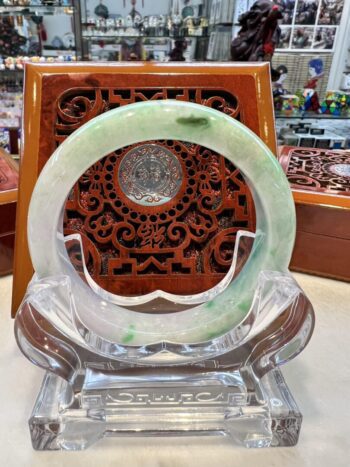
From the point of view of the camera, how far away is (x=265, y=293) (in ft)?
1.63

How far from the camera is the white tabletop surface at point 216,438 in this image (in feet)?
1.59

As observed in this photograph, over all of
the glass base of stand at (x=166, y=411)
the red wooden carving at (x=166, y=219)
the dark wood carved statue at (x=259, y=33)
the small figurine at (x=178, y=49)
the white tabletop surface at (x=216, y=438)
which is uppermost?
the dark wood carved statue at (x=259, y=33)

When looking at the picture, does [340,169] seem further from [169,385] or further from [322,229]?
[169,385]

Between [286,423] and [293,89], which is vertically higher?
[293,89]

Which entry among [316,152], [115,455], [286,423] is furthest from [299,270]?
[115,455]

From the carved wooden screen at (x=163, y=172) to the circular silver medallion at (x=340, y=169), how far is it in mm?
269

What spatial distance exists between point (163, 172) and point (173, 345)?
299 mm

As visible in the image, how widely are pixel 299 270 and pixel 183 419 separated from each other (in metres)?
0.46

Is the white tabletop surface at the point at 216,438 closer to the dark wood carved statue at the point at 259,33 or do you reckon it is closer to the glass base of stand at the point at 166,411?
the glass base of stand at the point at 166,411

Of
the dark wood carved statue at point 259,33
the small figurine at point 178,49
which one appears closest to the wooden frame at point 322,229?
the dark wood carved statue at point 259,33

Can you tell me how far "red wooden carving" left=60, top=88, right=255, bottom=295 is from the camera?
69cm

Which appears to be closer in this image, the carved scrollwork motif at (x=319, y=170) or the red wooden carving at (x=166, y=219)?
the red wooden carving at (x=166, y=219)

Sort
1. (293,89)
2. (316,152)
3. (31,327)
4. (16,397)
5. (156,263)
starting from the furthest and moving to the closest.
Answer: (293,89) < (316,152) < (156,263) < (16,397) < (31,327)

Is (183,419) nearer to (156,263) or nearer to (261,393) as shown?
(261,393)
